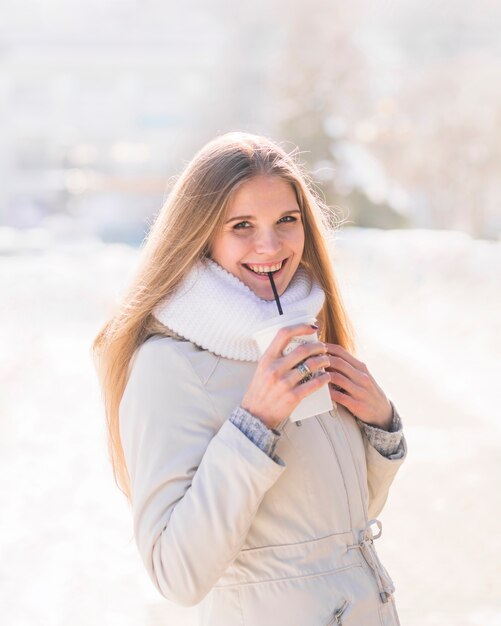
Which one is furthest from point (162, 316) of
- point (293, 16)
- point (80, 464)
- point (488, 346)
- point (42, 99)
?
point (42, 99)

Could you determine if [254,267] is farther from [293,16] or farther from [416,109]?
[293,16]

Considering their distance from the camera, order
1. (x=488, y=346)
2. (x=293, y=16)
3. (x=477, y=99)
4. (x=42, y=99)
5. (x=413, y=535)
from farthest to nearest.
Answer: (x=42, y=99)
(x=293, y=16)
(x=477, y=99)
(x=488, y=346)
(x=413, y=535)

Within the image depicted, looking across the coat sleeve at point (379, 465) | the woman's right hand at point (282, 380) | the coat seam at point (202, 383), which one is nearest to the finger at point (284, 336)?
the woman's right hand at point (282, 380)

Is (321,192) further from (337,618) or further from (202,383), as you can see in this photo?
(337,618)

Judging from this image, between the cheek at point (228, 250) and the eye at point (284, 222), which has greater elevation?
the eye at point (284, 222)

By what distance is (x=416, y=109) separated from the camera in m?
11.3

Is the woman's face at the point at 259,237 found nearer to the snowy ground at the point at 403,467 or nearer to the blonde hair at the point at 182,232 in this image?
the blonde hair at the point at 182,232

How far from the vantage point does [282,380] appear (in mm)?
838

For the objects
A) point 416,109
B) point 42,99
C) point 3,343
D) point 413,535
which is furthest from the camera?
point 42,99

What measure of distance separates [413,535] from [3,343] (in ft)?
18.7

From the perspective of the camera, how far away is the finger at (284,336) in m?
0.84

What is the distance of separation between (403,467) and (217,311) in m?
2.62

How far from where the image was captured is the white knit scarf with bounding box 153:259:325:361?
37.7 inches

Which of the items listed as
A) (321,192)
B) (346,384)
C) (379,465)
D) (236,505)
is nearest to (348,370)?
(346,384)
